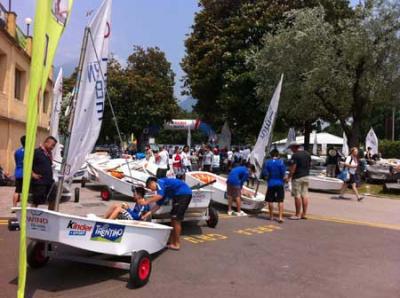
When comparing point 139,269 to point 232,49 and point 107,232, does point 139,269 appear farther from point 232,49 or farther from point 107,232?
point 232,49

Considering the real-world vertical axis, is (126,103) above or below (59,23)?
above

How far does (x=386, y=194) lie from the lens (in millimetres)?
18953

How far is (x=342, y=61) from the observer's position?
21.9 metres

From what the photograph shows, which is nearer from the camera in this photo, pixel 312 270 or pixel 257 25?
pixel 312 270

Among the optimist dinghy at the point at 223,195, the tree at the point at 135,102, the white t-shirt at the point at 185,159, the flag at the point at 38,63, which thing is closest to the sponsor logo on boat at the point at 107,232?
the flag at the point at 38,63

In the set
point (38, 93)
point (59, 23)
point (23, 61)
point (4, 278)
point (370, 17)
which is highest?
point (370, 17)

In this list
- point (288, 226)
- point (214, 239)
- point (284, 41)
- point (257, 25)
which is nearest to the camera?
point (214, 239)

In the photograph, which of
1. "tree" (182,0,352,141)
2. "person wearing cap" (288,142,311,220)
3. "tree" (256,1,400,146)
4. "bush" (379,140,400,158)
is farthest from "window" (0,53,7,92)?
"bush" (379,140,400,158)

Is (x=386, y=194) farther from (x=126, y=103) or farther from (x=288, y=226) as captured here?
(x=126, y=103)

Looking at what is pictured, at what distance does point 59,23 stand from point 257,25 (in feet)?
83.1

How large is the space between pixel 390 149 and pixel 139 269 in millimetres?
43647

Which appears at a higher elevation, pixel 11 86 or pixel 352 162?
pixel 11 86

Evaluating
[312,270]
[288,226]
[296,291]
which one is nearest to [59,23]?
[296,291]

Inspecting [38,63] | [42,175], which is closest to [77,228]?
[38,63]
